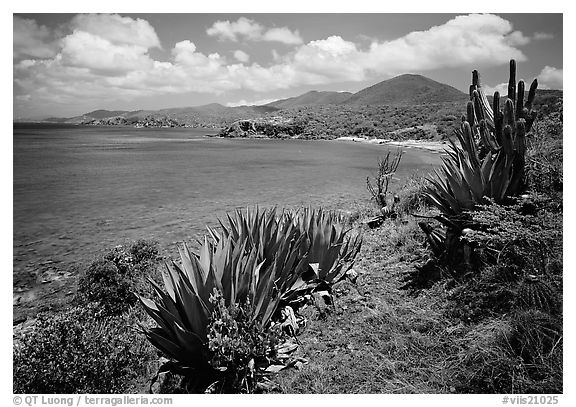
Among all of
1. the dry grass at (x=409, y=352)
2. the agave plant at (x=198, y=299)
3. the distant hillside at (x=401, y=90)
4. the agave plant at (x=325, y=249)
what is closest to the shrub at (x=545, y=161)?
the dry grass at (x=409, y=352)

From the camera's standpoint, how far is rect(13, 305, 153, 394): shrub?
2.76m

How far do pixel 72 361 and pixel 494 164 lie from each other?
396 centimetres

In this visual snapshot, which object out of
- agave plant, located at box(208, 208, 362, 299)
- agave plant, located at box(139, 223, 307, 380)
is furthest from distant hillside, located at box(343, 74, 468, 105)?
agave plant, located at box(139, 223, 307, 380)

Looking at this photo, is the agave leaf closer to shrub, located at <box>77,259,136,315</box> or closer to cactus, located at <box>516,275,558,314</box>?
shrub, located at <box>77,259,136,315</box>

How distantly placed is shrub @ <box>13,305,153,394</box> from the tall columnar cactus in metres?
3.38

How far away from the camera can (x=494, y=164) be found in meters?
3.93

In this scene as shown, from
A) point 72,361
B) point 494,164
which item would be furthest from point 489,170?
point 72,361

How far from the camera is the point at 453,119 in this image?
32656 millimetres

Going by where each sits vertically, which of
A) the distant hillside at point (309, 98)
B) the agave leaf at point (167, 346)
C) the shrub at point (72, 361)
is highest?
the distant hillside at point (309, 98)

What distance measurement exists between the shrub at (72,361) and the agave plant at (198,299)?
44 centimetres

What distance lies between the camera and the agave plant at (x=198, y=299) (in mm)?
2740

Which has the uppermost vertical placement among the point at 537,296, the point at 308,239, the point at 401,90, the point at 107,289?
the point at 401,90

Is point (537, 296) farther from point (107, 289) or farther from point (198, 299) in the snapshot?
point (107, 289)

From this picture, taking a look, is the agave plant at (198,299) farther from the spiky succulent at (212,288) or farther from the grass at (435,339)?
the grass at (435,339)
